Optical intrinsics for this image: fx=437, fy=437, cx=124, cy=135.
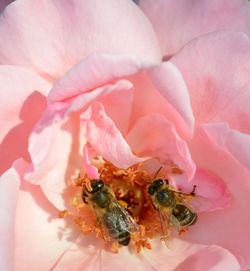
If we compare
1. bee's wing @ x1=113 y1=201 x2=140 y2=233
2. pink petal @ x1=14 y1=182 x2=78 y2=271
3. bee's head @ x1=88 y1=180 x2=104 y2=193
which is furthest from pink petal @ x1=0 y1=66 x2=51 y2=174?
bee's wing @ x1=113 y1=201 x2=140 y2=233

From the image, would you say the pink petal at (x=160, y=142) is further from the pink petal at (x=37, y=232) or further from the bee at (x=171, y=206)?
the pink petal at (x=37, y=232)

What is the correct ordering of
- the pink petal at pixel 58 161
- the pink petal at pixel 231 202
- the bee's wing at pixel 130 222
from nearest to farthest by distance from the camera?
the pink petal at pixel 58 161, the pink petal at pixel 231 202, the bee's wing at pixel 130 222

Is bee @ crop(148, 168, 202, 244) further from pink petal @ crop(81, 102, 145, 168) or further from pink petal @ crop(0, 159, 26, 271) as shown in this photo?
pink petal @ crop(0, 159, 26, 271)

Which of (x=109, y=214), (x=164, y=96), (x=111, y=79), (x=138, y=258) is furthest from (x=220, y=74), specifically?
(x=138, y=258)

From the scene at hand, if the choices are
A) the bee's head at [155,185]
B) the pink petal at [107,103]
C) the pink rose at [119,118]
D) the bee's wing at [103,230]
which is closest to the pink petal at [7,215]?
the pink rose at [119,118]

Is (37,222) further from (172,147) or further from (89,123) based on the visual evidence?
(172,147)

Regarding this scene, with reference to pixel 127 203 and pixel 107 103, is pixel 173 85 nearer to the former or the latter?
pixel 107 103
